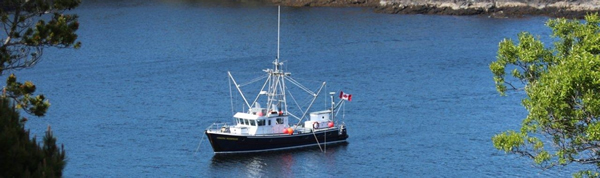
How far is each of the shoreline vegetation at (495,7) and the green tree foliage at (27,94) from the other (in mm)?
103125

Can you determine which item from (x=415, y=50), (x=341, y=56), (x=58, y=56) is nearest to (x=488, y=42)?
(x=415, y=50)

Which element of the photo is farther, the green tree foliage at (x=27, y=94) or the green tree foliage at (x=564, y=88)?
the green tree foliage at (x=564, y=88)

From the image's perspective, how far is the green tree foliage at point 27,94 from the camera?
1766cm

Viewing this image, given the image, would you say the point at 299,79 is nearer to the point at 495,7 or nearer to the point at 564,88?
the point at 495,7

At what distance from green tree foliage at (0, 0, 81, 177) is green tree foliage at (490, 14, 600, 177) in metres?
11.8

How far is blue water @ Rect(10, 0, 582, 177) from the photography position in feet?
183

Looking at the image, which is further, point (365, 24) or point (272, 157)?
point (365, 24)

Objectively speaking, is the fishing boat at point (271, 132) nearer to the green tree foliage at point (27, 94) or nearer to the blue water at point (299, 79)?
the blue water at point (299, 79)

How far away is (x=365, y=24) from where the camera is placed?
4695 inches

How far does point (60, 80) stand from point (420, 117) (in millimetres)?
32763

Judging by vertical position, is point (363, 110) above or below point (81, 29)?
below

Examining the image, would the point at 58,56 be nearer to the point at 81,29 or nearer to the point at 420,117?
the point at 81,29

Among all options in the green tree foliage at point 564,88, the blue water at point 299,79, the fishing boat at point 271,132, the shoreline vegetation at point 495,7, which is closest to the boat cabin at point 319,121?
the fishing boat at point 271,132

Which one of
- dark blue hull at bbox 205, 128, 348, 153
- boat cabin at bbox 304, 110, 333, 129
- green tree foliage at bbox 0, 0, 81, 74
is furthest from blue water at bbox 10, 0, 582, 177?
green tree foliage at bbox 0, 0, 81, 74
